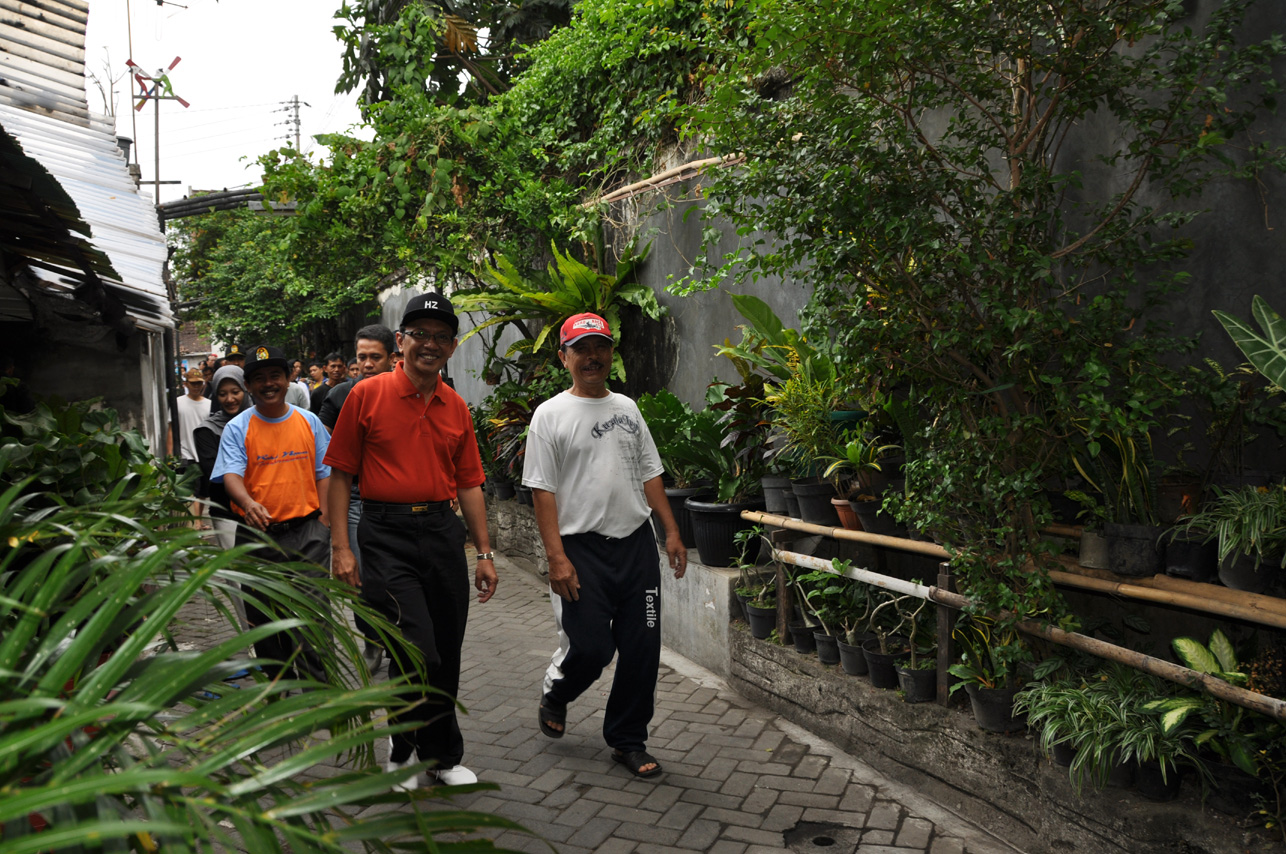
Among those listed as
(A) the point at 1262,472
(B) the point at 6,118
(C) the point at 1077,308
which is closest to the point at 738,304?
(C) the point at 1077,308

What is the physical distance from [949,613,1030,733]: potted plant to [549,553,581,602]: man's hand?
170 centimetres

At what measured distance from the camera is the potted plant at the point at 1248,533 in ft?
10.3

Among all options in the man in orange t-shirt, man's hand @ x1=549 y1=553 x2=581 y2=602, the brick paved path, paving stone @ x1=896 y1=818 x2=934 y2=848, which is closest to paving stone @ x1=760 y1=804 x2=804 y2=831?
the brick paved path

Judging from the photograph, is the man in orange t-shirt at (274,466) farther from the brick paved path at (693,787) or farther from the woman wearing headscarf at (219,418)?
the woman wearing headscarf at (219,418)

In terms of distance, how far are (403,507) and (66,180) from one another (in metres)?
3.96

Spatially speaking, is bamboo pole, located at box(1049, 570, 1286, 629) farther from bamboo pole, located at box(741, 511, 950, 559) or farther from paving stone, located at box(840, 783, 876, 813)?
paving stone, located at box(840, 783, 876, 813)

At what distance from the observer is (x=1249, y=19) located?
12.1ft

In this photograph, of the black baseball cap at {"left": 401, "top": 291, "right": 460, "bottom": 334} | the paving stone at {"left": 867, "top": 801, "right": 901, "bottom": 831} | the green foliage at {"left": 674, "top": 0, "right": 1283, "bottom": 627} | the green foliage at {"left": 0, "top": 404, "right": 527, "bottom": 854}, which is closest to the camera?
the green foliage at {"left": 0, "top": 404, "right": 527, "bottom": 854}

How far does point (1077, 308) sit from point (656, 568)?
2253mm

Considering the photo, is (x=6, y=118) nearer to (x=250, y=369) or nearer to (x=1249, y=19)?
(x=250, y=369)

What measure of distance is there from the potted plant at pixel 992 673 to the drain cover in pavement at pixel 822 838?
720 millimetres

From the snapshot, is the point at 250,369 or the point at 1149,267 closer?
the point at 1149,267

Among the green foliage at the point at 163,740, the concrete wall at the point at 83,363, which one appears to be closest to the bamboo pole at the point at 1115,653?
the green foliage at the point at 163,740

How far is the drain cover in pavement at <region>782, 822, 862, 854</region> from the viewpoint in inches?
150
